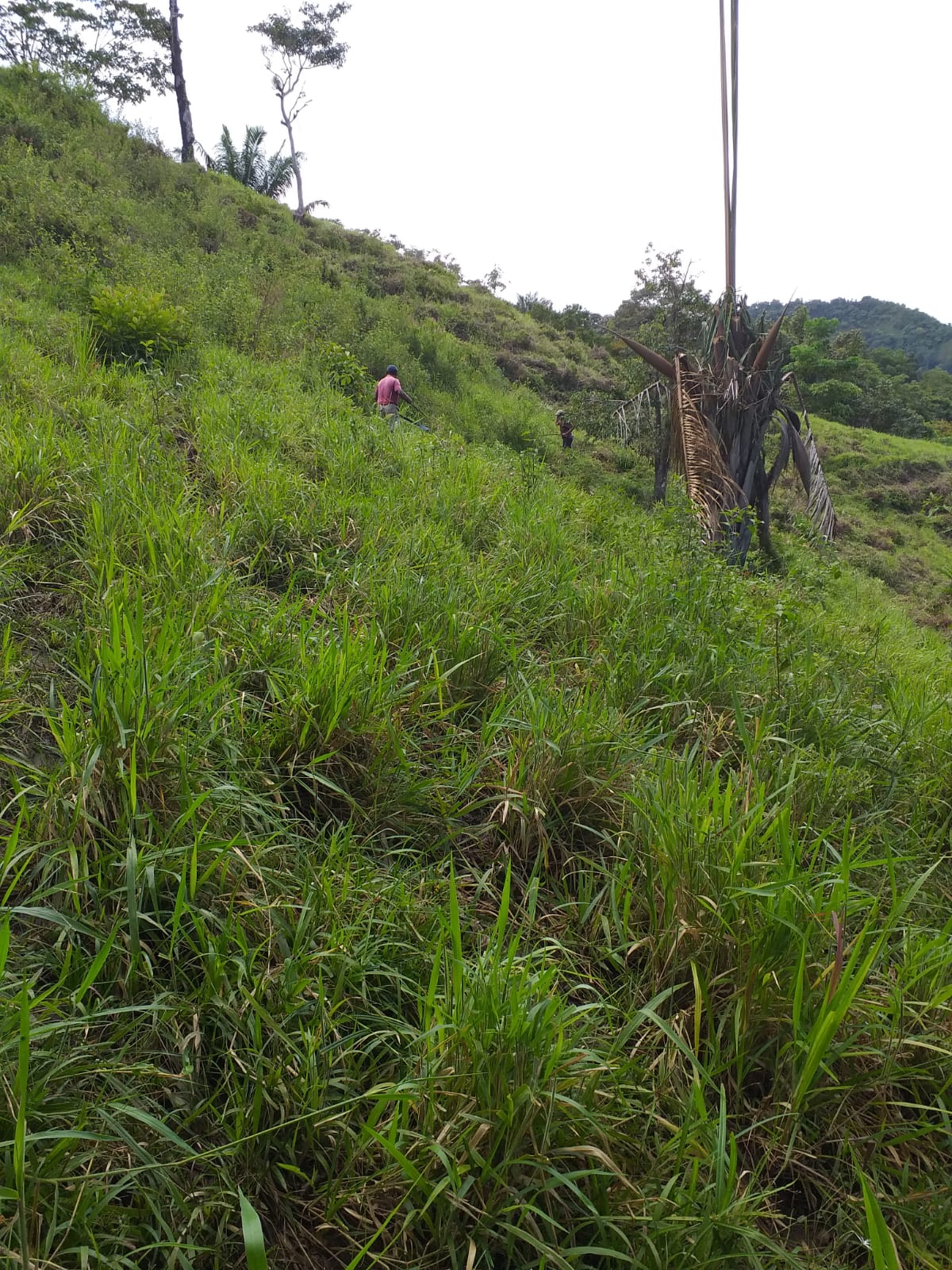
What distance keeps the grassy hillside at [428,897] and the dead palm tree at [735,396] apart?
14.4ft

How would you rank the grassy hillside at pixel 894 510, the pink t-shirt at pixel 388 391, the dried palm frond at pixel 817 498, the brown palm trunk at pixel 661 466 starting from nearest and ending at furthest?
1. the dried palm frond at pixel 817 498
2. the pink t-shirt at pixel 388 391
3. the brown palm trunk at pixel 661 466
4. the grassy hillside at pixel 894 510

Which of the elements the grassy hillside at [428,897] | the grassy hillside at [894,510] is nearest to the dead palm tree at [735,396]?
the grassy hillside at [894,510]

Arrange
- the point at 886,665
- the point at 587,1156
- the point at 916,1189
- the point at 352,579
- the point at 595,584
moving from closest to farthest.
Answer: the point at 587,1156, the point at 916,1189, the point at 352,579, the point at 595,584, the point at 886,665

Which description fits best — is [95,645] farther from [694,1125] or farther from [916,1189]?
[916,1189]

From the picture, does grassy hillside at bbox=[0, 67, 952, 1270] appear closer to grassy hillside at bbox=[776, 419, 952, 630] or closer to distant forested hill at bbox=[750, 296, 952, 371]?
grassy hillside at bbox=[776, 419, 952, 630]

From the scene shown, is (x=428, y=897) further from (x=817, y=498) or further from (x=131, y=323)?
(x=817, y=498)

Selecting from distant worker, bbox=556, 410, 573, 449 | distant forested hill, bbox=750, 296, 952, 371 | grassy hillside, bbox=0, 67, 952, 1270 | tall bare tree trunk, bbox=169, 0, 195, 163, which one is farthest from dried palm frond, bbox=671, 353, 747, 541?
distant forested hill, bbox=750, 296, 952, 371

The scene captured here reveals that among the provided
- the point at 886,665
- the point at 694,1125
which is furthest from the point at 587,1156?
the point at 886,665

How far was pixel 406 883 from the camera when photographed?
191cm

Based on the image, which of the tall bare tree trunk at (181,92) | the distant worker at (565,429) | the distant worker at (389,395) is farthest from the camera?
the tall bare tree trunk at (181,92)

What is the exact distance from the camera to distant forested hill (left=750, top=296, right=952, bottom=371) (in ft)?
207

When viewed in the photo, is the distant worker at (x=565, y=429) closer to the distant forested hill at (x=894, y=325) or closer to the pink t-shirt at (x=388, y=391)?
the pink t-shirt at (x=388, y=391)

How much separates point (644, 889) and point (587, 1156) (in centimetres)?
76

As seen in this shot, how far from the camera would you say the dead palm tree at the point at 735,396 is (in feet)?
25.7
